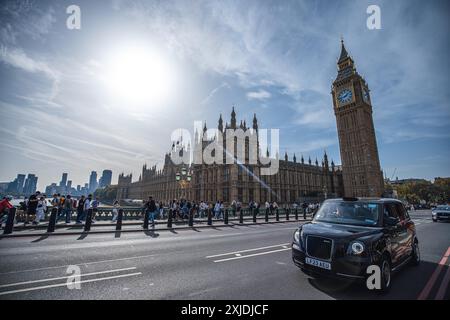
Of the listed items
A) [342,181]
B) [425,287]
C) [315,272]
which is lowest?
[425,287]

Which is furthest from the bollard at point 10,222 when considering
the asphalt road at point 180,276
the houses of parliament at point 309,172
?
the houses of parliament at point 309,172

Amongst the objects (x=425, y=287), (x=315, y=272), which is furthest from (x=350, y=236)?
(x=425, y=287)

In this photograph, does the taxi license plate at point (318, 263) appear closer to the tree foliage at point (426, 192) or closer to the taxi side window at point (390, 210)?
the taxi side window at point (390, 210)

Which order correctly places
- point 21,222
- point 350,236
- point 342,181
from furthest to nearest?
point 342,181 → point 21,222 → point 350,236

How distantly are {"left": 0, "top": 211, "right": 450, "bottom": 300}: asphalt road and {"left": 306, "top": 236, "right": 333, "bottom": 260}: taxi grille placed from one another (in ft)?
2.26

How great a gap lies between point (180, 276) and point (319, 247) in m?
3.37

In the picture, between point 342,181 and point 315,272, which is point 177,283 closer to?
point 315,272

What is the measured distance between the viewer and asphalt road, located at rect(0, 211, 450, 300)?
4.04 metres

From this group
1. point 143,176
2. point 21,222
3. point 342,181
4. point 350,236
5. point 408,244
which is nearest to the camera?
point 350,236

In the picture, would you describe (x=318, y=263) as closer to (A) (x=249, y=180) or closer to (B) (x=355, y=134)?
(A) (x=249, y=180)

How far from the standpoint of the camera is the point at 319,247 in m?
4.48

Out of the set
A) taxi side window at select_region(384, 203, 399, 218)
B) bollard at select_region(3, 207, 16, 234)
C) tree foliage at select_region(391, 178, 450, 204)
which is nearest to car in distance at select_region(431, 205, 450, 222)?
taxi side window at select_region(384, 203, 399, 218)
